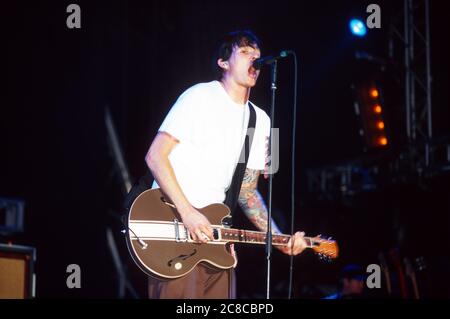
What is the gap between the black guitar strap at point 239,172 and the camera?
407 cm

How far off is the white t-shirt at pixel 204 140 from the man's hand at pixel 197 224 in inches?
7.8

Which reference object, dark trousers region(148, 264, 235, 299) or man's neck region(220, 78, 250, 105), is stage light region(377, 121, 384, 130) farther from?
dark trousers region(148, 264, 235, 299)

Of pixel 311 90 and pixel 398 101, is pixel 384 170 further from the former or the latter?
pixel 311 90

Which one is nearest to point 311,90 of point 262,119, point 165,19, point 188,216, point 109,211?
point 165,19

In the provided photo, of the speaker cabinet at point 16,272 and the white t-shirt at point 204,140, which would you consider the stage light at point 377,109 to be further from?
the speaker cabinet at point 16,272

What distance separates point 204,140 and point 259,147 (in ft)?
1.50

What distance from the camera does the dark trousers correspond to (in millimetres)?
3711

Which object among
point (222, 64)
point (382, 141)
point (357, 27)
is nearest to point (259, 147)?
point (222, 64)

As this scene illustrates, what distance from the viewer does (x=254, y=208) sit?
425 cm

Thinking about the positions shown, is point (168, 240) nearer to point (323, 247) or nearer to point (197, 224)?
point (197, 224)

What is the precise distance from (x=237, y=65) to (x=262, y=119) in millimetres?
394

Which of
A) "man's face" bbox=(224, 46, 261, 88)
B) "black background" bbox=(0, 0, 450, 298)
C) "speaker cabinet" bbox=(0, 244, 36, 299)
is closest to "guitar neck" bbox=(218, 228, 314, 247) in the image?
"man's face" bbox=(224, 46, 261, 88)

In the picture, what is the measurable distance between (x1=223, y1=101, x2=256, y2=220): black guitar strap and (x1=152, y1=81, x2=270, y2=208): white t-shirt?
1.6 inches
